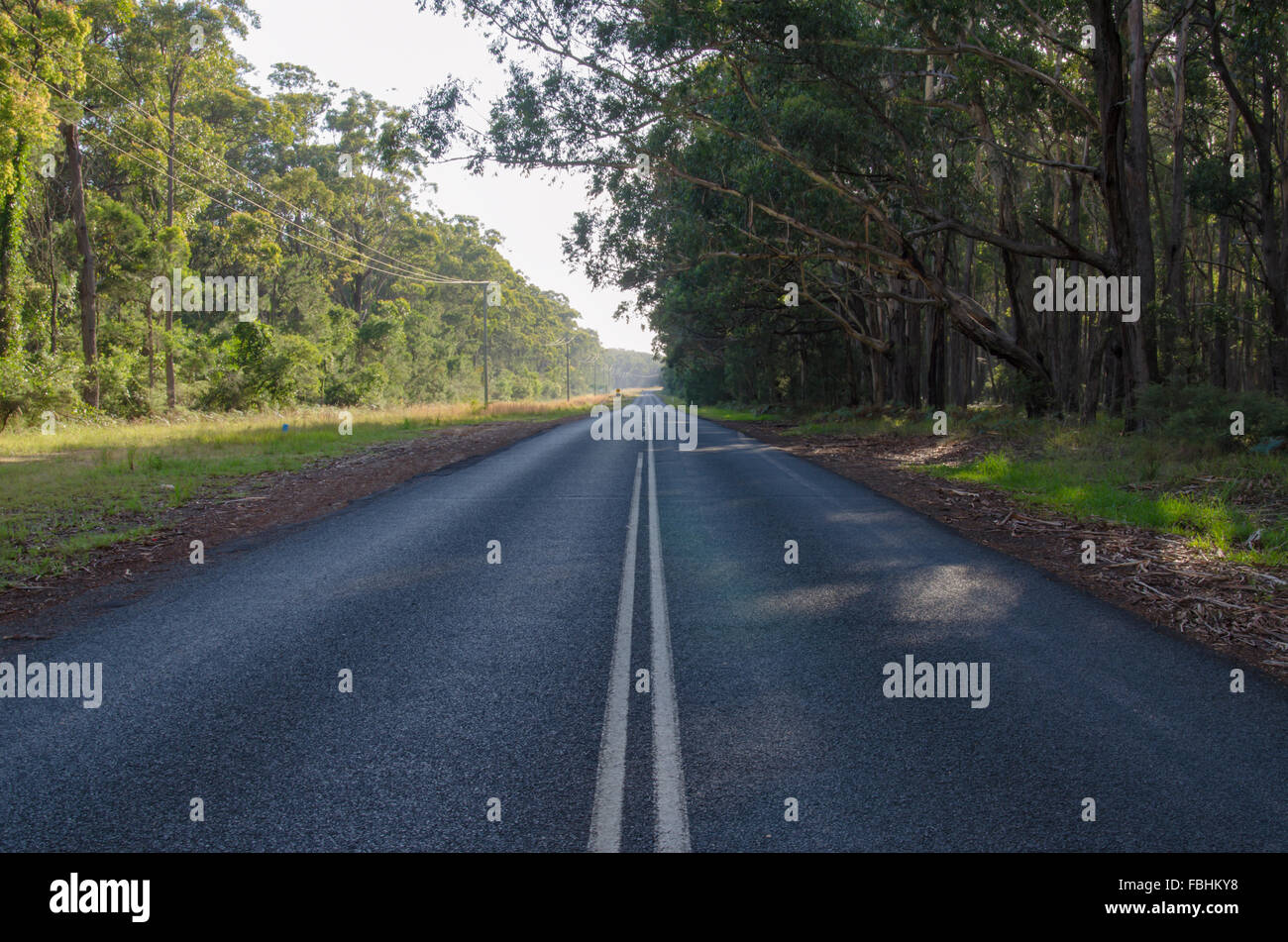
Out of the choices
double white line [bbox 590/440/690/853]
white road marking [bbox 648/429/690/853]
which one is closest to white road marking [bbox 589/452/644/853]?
double white line [bbox 590/440/690/853]

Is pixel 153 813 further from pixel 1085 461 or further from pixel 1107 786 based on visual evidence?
pixel 1085 461

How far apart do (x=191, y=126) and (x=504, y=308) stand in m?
61.6

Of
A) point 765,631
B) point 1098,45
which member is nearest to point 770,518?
point 765,631

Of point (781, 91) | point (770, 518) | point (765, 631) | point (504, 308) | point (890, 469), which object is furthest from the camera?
point (504, 308)

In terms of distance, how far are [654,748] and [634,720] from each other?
0.38 m

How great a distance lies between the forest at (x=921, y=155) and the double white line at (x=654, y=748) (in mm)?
12073

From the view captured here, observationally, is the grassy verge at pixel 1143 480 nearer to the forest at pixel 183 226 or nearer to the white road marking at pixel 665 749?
the white road marking at pixel 665 749

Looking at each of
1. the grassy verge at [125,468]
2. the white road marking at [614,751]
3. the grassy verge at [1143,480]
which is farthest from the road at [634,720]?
the grassy verge at [1143,480]

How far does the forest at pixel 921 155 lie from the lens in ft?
53.7

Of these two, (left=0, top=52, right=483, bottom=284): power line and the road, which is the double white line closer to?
the road

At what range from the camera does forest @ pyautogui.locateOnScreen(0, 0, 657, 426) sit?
2689cm

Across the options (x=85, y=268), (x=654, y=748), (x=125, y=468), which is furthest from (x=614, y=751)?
(x=85, y=268)
